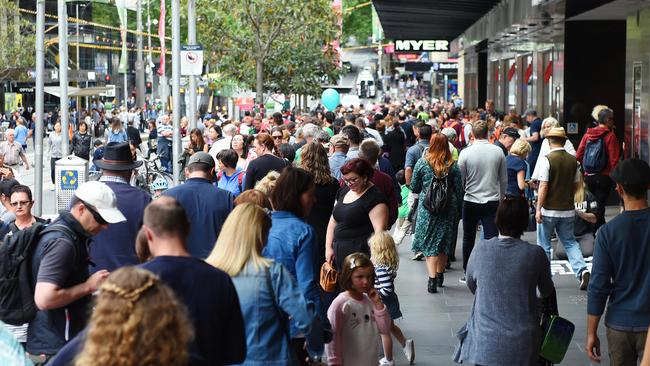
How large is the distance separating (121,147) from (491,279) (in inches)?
134

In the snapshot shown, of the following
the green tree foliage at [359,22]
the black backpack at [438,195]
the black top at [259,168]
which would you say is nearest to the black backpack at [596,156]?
the black backpack at [438,195]

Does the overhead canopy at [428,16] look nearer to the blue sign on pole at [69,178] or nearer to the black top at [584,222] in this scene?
the blue sign on pole at [69,178]

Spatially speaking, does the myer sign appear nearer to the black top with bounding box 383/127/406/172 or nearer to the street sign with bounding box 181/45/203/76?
the street sign with bounding box 181/45/203/76

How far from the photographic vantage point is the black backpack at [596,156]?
642 inches

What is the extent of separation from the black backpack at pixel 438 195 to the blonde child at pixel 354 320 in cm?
472

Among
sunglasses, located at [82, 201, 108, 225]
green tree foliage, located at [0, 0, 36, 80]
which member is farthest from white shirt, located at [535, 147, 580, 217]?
green tree foliage, located at [0, 0, 36, 80]

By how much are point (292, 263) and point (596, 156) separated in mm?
10199

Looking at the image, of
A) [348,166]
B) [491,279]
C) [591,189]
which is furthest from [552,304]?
[591,189]

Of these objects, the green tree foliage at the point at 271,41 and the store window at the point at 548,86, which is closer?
the store window at the point at 548,86

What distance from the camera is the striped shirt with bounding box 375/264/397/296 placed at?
9.47m

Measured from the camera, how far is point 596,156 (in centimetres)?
1633

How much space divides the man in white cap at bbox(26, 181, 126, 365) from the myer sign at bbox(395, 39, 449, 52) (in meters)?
41.2

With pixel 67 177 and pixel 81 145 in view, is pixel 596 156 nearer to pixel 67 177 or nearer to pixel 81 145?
pixel 67 177

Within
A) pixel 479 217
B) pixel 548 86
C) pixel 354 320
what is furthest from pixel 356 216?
pixel 548 86
